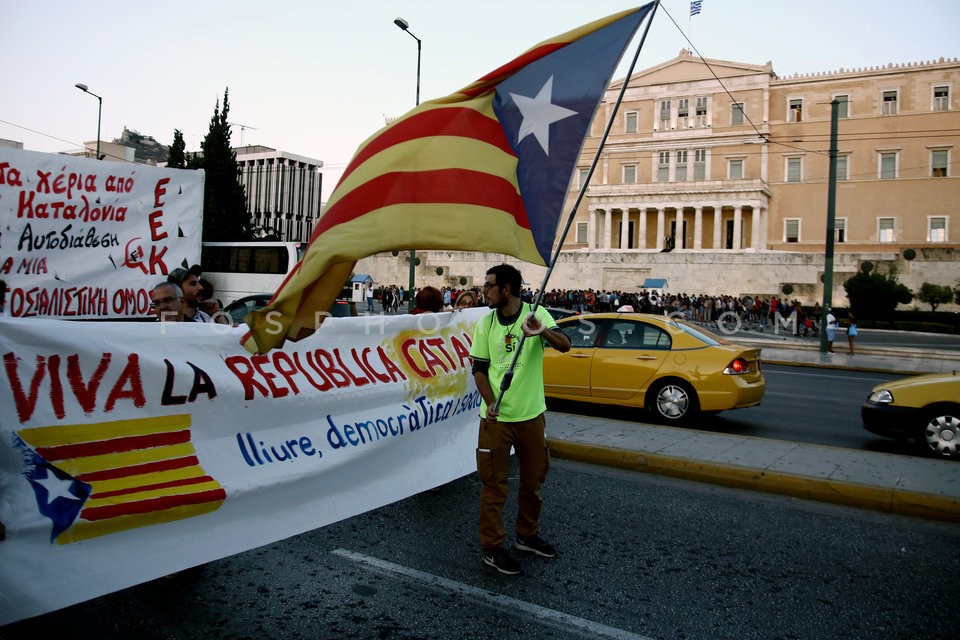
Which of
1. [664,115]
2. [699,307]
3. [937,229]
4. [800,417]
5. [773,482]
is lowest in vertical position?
[773,482]

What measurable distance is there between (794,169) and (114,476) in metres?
68.9

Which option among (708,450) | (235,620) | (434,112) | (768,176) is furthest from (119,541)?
(768,176)

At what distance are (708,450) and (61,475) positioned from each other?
5.59m

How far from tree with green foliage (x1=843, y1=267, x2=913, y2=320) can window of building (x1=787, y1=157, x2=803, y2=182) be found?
90.0ft

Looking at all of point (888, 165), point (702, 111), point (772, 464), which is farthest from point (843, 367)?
point (702, 111)

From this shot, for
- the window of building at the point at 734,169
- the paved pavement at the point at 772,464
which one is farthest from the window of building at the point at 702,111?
the paved pavement at the point at 772,464

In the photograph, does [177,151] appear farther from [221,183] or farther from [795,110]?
[795,110]

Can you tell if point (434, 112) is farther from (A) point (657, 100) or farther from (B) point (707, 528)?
(A) point (657, 100)

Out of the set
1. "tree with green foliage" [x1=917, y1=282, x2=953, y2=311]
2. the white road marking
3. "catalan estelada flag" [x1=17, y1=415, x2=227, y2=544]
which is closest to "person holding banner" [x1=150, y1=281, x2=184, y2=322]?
"catalan estelada flag" [x1=17, y1=415, x2=227, y2=544]

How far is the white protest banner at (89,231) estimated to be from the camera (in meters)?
7.43

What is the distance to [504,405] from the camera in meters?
4.34

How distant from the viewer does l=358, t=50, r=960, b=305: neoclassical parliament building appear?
58.3 m

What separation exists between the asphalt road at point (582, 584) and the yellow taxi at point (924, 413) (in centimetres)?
252

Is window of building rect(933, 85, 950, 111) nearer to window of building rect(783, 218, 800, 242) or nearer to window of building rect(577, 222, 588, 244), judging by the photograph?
window of building rect(783, 218, 800, 242)
